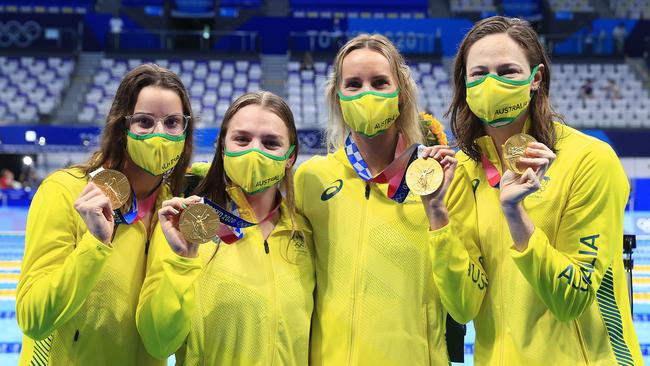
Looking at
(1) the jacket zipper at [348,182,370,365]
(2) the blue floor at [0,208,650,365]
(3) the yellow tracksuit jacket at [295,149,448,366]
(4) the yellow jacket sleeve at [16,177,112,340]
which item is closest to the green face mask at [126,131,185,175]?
(4) the yellow jacket sleeve at [16,177,112,340]

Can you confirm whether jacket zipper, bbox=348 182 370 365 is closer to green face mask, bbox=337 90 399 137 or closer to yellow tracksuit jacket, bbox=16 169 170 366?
green face mask, bbox=337 90 399 137

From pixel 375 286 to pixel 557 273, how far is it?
23.4 inches

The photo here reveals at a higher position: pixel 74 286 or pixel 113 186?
pixel 113 186

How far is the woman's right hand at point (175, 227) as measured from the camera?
198 cm

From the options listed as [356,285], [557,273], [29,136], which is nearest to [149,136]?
[356,285]

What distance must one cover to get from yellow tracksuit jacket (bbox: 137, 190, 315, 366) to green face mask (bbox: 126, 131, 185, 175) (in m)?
0.21

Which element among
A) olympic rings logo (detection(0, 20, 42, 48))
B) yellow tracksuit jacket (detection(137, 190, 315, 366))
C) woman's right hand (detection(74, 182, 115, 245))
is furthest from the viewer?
olympic rings logo (detection(0, 20, 42, 48))

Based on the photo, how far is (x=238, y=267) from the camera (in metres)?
2.18

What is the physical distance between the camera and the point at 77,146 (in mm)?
14055

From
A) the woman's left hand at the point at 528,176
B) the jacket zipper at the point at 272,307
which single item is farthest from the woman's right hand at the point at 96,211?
the woman's left hand at the point at 528,176

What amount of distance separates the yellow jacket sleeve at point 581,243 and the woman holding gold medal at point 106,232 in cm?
121

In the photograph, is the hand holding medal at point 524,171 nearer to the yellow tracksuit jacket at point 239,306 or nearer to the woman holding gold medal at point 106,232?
the yellow tracksuit jacket at point 239,306

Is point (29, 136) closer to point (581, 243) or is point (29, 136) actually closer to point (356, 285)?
point (356, 285)

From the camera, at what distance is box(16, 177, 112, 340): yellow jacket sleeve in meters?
1.97
